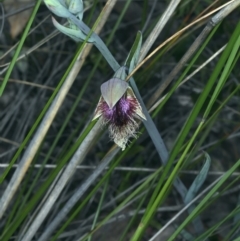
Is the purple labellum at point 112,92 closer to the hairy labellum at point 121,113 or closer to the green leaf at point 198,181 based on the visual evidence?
the hairy labellum at point 121,113

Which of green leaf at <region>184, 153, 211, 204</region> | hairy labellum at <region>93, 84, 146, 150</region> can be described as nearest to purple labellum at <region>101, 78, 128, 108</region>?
hairy labellum at <region>93, 84, 146, 150</region>

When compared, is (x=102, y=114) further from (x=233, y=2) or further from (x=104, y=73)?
(x=104, y=73)

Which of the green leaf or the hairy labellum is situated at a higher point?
the hairy labellum

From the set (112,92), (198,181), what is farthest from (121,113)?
(198,181)

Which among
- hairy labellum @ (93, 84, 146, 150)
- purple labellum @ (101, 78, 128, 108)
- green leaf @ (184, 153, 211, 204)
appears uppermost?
purple labellum @ (101, 78, 128, 108)

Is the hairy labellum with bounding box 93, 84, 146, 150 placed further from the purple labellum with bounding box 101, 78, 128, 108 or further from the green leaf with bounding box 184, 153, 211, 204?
the green leaf with bounding box 184, 153, 211, 204

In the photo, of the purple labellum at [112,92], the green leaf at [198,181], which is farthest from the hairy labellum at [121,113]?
the green leaf at [198,181]

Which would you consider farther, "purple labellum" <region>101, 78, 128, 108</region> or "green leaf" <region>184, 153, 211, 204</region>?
"green leaf" <region>184, 153, 211, 204</region>

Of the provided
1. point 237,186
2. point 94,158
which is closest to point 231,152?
point 237,186
